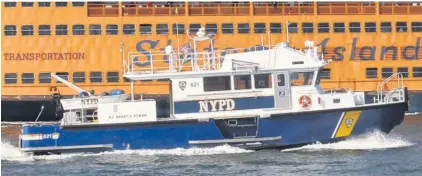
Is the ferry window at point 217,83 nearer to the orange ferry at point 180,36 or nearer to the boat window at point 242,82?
the boat window at point 242,82

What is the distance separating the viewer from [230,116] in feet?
84.0

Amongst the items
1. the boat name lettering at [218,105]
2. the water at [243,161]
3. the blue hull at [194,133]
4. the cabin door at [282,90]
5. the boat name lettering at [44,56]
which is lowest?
the water at [243,161]

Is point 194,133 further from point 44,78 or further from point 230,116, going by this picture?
point 44,78

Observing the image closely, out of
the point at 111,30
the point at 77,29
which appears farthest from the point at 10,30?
the point at 111,30

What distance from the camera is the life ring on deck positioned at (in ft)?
84.9

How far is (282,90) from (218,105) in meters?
1.87

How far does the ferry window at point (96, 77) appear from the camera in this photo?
3916 centimetres

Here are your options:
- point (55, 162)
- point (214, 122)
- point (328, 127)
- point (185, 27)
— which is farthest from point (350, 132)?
→ point (185, 27)

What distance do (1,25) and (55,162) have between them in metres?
15.7

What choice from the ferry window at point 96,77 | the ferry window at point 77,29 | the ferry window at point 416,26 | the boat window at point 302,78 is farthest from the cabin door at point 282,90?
the ferry window at point 416,26

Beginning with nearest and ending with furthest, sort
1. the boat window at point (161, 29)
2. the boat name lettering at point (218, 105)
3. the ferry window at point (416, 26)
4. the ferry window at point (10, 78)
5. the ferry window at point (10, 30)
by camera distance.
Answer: the boat name lettering at point (218, 105), the ferry window at point (10, 78), the ferry window at point (10, 30), the boat window at point (161, 29), the ferry window at point (416, 26)

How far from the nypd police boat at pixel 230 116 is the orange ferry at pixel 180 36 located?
12266 mm

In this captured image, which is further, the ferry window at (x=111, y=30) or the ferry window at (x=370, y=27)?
the ferry window at (x=370, y=27)

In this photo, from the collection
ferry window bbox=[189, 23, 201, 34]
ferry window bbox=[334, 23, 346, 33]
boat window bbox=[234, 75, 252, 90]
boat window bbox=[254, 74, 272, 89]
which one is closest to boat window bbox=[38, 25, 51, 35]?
ferry window bbox=[189, 23, 201, 34]
